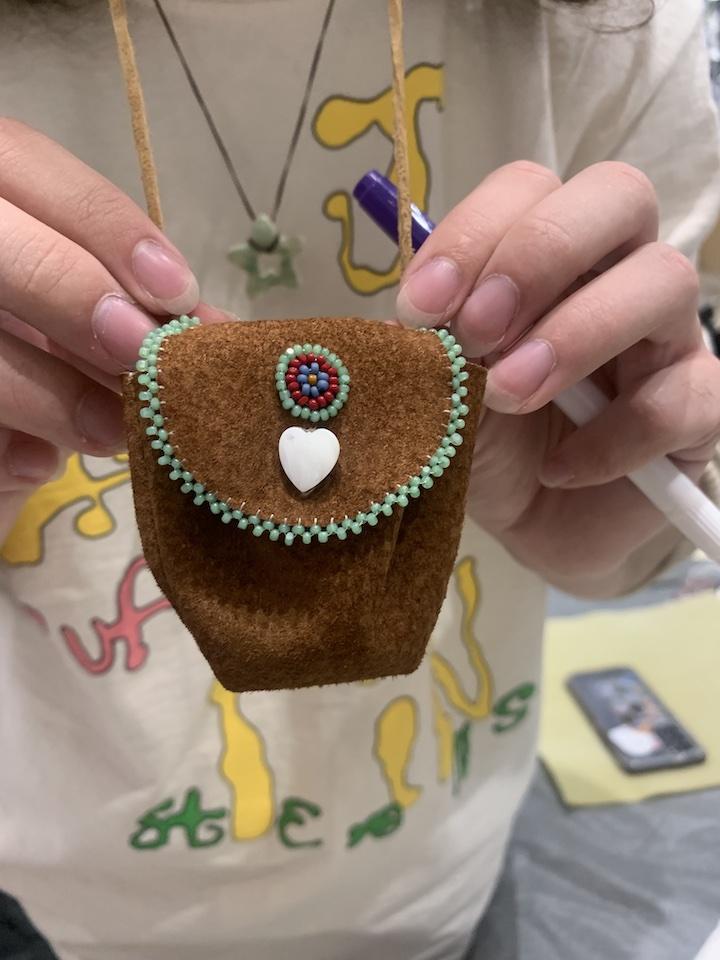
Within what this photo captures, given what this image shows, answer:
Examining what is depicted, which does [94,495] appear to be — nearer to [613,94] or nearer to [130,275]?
[130,275]

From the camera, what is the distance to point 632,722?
709 millimetres

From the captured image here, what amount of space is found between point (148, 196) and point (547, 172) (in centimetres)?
17

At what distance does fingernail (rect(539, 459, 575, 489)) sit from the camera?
0.39m

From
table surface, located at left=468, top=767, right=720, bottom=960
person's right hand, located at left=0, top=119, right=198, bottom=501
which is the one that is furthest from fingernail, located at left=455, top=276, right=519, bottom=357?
table surface, located at left=468, top=767, right=720, bottom=960

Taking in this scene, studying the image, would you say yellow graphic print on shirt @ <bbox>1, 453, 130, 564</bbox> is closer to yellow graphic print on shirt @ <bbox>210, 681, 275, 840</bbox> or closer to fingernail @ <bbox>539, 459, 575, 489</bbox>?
yellow graphic print on shirt @ <bbox>210, 681, 275, 840</bbox>

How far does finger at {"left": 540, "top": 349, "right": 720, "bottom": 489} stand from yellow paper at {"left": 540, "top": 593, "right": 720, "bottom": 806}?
1.21 feet

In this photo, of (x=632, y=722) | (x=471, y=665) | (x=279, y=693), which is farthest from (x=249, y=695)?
(x=632, y=722)

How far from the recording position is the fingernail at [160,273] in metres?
0.28

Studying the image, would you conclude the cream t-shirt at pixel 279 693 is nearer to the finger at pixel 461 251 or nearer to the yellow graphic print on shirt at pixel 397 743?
the yellow graphic print on shirt at pixel 397 743

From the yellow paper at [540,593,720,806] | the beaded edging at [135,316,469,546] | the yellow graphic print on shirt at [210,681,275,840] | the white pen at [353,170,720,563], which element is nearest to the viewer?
the beaded edging at [135,316,469,546]

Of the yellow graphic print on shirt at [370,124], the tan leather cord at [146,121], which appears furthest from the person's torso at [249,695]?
the tan leather cord at [146,121]

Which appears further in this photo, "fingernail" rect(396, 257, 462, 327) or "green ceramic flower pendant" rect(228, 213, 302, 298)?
"green ceramic flower pendant" rect(228, 213, 302, 298)

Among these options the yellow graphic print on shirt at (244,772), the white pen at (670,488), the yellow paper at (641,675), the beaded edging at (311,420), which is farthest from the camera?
the yellow paper at (641,675)

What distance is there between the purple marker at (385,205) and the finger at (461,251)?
2cm
